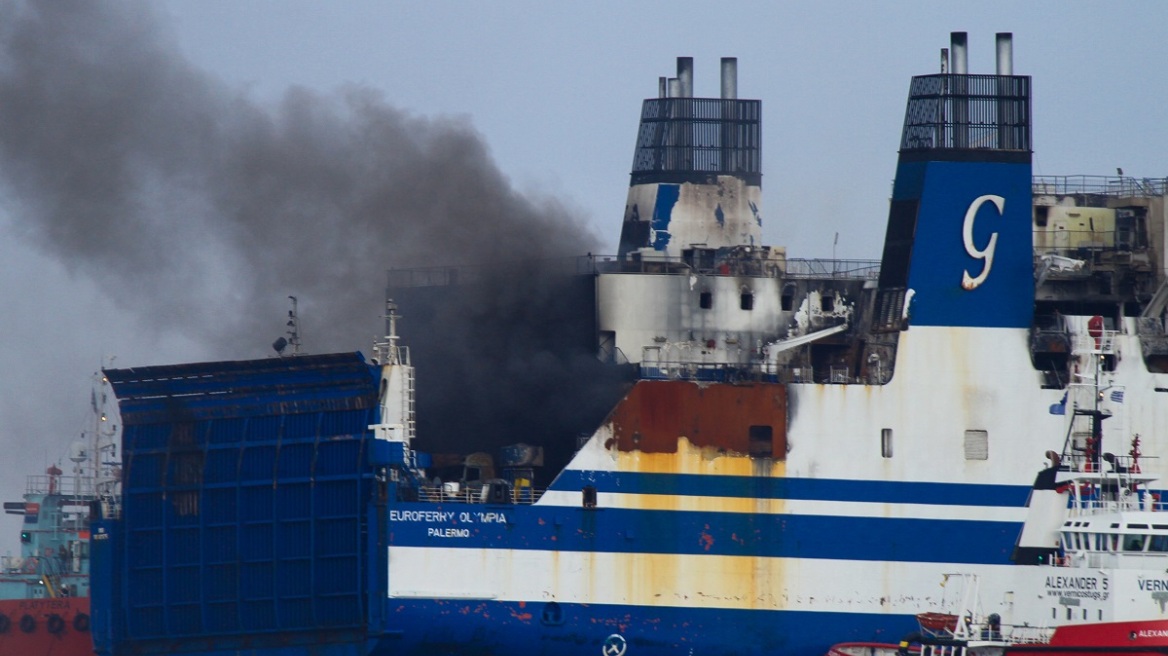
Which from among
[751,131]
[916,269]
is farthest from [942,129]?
[751,131]

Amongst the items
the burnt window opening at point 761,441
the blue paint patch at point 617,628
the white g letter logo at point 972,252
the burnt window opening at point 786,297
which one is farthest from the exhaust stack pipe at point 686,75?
the blue paint patch at point 617,628

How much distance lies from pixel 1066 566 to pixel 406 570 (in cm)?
1310

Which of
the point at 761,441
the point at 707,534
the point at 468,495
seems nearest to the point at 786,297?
the point at 761,441

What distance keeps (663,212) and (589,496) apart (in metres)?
10.3

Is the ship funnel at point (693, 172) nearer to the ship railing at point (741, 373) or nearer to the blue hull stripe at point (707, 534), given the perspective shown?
the ship railing at point (741, 373)

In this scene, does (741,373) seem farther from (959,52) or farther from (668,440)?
(959,52)

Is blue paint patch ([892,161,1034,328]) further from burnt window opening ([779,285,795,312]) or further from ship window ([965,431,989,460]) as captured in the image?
burnt window opening ([779,285,795,312])

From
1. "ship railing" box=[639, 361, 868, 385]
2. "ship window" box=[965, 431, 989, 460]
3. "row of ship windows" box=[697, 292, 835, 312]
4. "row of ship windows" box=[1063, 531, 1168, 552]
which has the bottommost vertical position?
"row of ship windows" box=[1063, 531, 1168, 552]

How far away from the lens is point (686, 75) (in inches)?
2466

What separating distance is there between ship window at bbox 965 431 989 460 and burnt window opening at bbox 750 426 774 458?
4.44m

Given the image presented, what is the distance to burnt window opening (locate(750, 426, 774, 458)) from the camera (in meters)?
53.2

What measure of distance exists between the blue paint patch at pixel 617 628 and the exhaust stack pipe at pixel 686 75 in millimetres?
14992

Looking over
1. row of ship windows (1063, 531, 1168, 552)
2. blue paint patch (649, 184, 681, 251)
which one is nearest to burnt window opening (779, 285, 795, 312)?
blue paint patch (649, 184, 681, 251)

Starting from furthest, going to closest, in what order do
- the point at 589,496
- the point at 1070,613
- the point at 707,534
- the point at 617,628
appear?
the point at 707,534, the point at 589,496, the point at 617,628, the point at 1070,613
